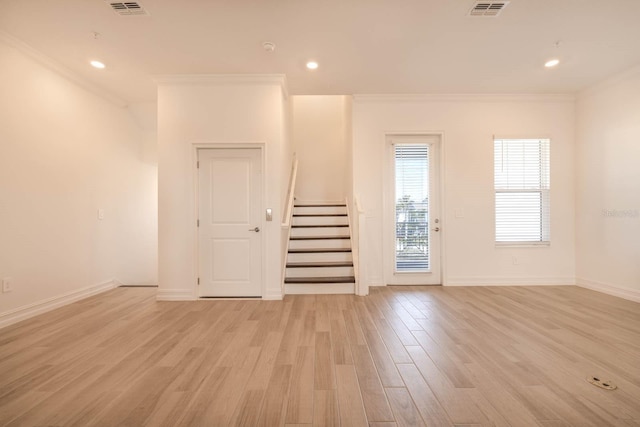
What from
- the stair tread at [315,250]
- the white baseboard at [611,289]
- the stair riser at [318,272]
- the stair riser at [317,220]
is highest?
the stair riser at [317,220]

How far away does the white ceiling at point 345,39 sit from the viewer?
2.68 metres

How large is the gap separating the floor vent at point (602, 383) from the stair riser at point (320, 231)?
3.60m

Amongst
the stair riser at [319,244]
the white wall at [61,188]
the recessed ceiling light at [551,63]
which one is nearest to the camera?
the white wall at [61,188]

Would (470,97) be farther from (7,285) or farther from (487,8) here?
(7,285)

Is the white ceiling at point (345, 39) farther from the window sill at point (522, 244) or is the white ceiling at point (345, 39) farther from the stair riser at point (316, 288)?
the stair riser at point (316, 288)

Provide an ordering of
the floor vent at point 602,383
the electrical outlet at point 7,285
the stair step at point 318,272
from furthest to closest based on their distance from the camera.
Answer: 1. the stair step at point 318,272
2. the electrical outlet at point 7,285
3. the floor vent at point 602,383

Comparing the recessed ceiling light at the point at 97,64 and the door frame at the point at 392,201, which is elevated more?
the recessed ceiling light at the point at 97,64

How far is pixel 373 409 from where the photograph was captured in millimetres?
1720

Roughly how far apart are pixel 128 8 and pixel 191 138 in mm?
1623

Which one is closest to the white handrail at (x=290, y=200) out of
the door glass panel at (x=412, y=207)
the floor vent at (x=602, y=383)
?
the door glass panel at (x=412, y=207)

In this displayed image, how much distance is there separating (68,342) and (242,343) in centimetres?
165

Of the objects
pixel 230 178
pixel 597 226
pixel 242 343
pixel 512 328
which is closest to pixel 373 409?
pixel 242 343

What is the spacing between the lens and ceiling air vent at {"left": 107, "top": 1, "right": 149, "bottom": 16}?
2598mm

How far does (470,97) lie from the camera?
4.67 meters
